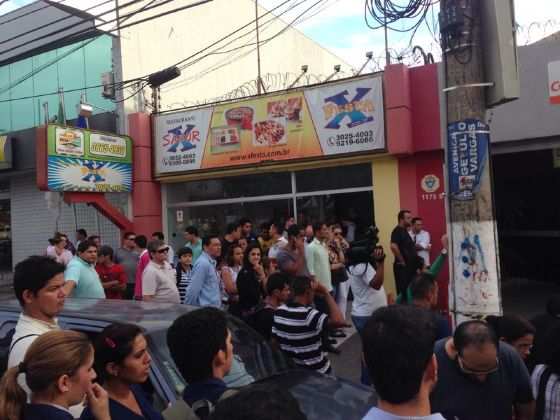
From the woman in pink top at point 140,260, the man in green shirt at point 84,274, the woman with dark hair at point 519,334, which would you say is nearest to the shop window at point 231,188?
the woman in pink top at point 140,260

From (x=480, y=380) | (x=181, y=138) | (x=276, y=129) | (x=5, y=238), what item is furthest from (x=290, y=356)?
(x=5, y=238)

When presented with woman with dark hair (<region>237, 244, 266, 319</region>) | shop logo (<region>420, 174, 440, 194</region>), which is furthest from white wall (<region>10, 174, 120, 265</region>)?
woman with dark hair (<region>237, 244, 266, 319</region>)

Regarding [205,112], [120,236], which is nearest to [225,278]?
[205,112]

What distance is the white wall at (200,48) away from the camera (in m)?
13.5

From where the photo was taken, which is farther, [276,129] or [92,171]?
[92,171]

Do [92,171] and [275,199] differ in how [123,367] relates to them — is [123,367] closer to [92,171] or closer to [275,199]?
[275,199]

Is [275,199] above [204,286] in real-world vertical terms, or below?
above

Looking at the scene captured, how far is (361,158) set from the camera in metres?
9.97

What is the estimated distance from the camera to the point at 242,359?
3256 millimetres

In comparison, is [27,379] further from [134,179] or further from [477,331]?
[134,179]

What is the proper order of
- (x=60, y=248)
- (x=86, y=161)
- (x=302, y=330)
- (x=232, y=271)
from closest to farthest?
(x=302, y=330) < (x=232, y=271) < (x=60, y=248) < (x=86, y=161)

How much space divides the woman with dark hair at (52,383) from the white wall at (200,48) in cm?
1051

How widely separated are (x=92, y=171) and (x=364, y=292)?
7705 mm

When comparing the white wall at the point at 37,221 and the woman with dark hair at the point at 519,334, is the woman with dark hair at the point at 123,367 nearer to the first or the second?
the woman with dark hair at the point at 519,334
